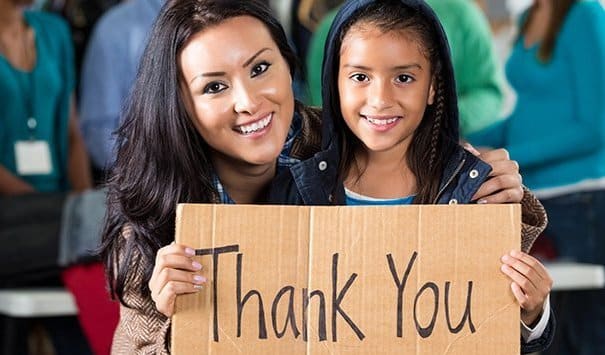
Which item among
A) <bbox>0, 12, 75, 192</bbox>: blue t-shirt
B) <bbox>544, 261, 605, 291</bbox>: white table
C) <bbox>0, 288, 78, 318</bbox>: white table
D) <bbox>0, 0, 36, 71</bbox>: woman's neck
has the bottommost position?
<bbox>0, 288, 78, 318</bbox>: white table

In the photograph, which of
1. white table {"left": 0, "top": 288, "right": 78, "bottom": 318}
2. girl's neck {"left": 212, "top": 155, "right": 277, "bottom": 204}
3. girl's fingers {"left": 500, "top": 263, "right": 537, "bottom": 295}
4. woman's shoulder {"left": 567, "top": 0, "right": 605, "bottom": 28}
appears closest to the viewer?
girl's fingers {"left": 500, "top": 263, "right": 537, "bottom": 295}

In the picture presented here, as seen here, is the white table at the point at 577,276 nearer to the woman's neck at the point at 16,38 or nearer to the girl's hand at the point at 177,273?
the woman's neck at the point at 16,38

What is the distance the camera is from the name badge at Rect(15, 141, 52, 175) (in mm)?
2900

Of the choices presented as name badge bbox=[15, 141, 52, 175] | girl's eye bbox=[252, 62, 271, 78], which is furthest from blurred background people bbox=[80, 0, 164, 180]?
girl's eye bbox=[252, 62, 271, 78]

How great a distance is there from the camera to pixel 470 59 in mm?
3117

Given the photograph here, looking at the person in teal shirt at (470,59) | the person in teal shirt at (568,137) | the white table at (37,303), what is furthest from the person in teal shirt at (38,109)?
the person in teal shirt at (568,137)

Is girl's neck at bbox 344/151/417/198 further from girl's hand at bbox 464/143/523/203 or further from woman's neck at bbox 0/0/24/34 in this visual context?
woman's neck at bbox 0/0/24/34

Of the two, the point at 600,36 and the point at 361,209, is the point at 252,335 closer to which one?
the point at 361,209

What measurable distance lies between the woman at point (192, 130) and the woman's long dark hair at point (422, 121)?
67mm

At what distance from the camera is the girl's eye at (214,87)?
1535mm

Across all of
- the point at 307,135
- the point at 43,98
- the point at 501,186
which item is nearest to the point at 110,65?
the point at 43,98

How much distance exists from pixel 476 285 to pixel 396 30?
35 centimetres

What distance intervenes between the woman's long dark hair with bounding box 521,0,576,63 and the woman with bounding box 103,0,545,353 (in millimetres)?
1427

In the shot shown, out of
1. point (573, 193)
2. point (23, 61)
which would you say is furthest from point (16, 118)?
point (573, 193)
